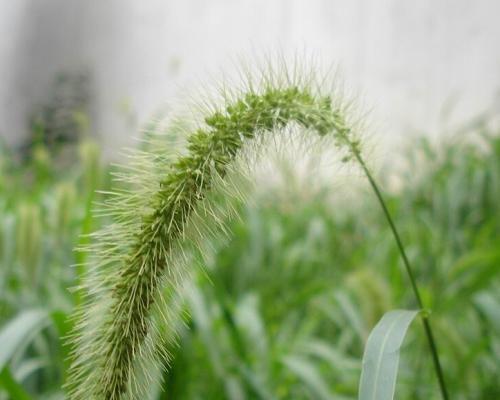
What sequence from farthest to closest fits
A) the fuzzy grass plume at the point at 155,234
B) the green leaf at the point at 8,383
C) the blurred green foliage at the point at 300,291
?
the blurred green foliage at the point at 300,291
the green leaf at the point at 8,383
the fuzzy grass plume at the point at 155,234

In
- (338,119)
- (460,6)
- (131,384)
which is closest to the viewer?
(131,384)

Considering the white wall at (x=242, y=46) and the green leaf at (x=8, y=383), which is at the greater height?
the white wall at (x=242, y=46)

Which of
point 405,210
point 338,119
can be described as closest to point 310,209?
point 405,210

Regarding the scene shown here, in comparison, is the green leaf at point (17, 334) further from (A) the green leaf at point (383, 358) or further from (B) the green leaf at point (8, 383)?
(A) the green leaf at point (383, 358)

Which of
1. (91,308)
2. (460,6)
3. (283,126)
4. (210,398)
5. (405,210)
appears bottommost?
(210,398)

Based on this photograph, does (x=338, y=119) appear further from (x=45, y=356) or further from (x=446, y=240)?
(x=446, y=240)

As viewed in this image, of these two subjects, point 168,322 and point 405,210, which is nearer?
point 168,322

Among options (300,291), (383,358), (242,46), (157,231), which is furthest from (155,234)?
(242,46)

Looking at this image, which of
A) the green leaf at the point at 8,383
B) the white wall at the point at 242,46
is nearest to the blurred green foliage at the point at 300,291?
the green leaf at the point at 8,383
